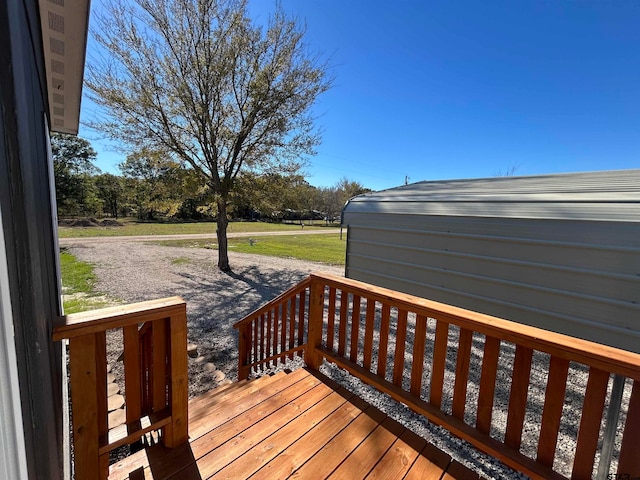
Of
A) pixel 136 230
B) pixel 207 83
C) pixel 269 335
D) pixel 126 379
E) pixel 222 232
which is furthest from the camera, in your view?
pixel 136 230

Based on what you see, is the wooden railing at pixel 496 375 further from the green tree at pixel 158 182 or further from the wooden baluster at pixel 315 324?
the green tree at pixel 158 182

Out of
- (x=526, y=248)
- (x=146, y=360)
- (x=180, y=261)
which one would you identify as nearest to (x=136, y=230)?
(x=180, y=261)

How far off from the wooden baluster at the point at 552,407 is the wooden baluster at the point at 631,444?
223 millimetres

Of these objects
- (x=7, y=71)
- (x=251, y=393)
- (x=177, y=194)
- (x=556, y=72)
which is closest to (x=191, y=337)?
(x=251, y=393)

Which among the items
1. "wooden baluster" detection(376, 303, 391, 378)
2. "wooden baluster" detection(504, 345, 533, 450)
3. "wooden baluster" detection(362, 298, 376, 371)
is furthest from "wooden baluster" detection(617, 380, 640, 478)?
"wooden baluster" detection(362, 298, 376, 371)

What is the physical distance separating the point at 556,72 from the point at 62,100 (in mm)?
12157

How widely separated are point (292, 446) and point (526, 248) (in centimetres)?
362

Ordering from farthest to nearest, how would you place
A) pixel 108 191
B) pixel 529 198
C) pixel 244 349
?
pixel 108 191 < pixel 529 198 < pixel 244 349

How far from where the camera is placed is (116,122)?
760 centimetres

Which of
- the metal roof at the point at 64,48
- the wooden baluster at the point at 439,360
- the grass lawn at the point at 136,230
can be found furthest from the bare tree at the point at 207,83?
the grass lawn at the point at 136,230

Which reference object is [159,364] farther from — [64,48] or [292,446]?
[64,48]

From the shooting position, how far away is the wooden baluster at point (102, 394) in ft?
4.86

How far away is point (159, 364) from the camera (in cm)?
171

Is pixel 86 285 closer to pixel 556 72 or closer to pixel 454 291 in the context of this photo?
pixel 454 291
